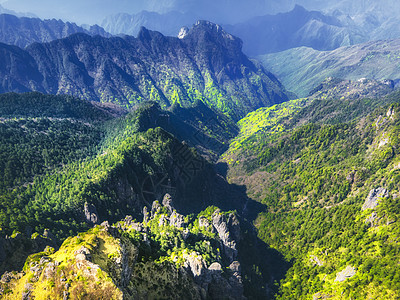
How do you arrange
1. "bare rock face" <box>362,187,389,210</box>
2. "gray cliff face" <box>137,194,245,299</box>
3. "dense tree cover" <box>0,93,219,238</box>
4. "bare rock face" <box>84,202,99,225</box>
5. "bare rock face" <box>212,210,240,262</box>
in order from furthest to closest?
"bare rock face" <box>362,187,389,210</box> < "bare rock face" <box>84,202,99,225</box> < "bare rock face" <box>212,210,240,262</box> < "dense tree cover" <box>0,93,219,238</box> < "gray cliff face" <box>137,194,245,299</box>

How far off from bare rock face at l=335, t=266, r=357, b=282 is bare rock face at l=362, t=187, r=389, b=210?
55719mm

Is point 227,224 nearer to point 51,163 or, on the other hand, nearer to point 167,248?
point 167,248

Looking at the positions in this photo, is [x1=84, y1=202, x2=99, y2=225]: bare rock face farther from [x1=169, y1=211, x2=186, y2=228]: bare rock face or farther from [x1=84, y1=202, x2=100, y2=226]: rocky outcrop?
[x1=169, y1=211, x2=186, y2=228]: bare rock face

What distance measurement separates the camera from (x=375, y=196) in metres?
164

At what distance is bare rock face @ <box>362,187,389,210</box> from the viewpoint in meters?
161

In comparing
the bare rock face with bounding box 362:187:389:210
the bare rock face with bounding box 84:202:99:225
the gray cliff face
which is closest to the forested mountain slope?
the gray cliff face

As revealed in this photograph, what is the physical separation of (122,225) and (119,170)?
53.8m

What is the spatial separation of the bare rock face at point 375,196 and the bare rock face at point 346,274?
55.7m

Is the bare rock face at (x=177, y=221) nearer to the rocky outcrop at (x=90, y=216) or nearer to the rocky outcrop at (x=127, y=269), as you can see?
the rocky outcrop at (x=127, y=269)

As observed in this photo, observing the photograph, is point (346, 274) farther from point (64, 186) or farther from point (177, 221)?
point (64, 186)

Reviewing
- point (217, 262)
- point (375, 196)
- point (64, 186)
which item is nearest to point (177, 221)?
point (217, 262)

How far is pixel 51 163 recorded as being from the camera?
186375 millimetres

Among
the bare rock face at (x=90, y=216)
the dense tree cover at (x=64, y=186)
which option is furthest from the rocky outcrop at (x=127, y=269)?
the bare rock face at (x=90, y=216)

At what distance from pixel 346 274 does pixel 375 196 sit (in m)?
65.9
